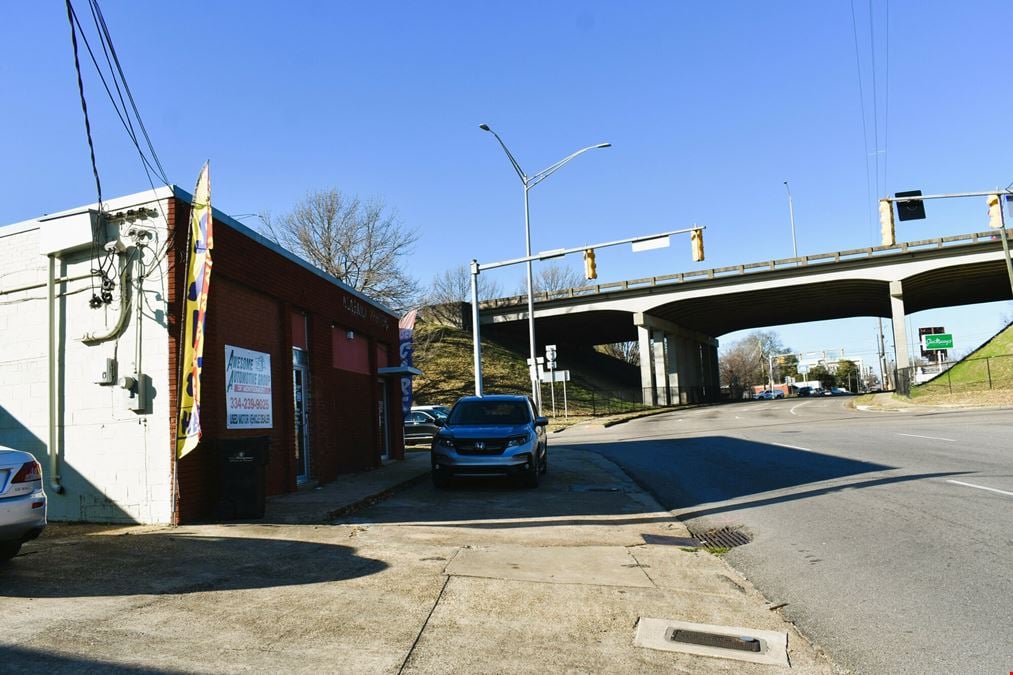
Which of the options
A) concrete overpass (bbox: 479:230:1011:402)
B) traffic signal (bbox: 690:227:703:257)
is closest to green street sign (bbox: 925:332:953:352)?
concrete overpass (bbox: 479:230:1011:402)

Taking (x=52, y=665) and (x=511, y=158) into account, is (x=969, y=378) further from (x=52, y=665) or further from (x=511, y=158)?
(x=52, y=665)

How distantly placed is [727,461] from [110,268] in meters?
12.4

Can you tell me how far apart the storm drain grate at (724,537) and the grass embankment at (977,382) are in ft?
106

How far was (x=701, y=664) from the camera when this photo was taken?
467 cm

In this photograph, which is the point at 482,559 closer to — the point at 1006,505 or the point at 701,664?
the point at 701,664

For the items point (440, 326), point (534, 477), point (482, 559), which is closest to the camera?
point (482, 559)

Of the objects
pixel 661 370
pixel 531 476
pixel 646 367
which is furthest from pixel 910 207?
pixel 661 370

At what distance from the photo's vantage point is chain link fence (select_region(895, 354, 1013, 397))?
130ft

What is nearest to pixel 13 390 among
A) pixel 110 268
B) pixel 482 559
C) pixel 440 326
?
pixel 110 268

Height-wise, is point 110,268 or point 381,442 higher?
point 110,268

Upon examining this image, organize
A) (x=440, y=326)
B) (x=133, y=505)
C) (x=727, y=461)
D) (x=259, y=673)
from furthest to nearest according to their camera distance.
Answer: (x=440, y=326) < (x=727, y=461) < (x=133, y=505) < (x=259, y=673)

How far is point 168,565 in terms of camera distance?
23.1 ft

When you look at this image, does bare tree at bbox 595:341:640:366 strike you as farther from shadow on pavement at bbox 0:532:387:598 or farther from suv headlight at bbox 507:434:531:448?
shadow on pavement at bbox 0:532:387:598

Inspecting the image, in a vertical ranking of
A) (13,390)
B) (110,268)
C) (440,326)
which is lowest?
(13,390)
